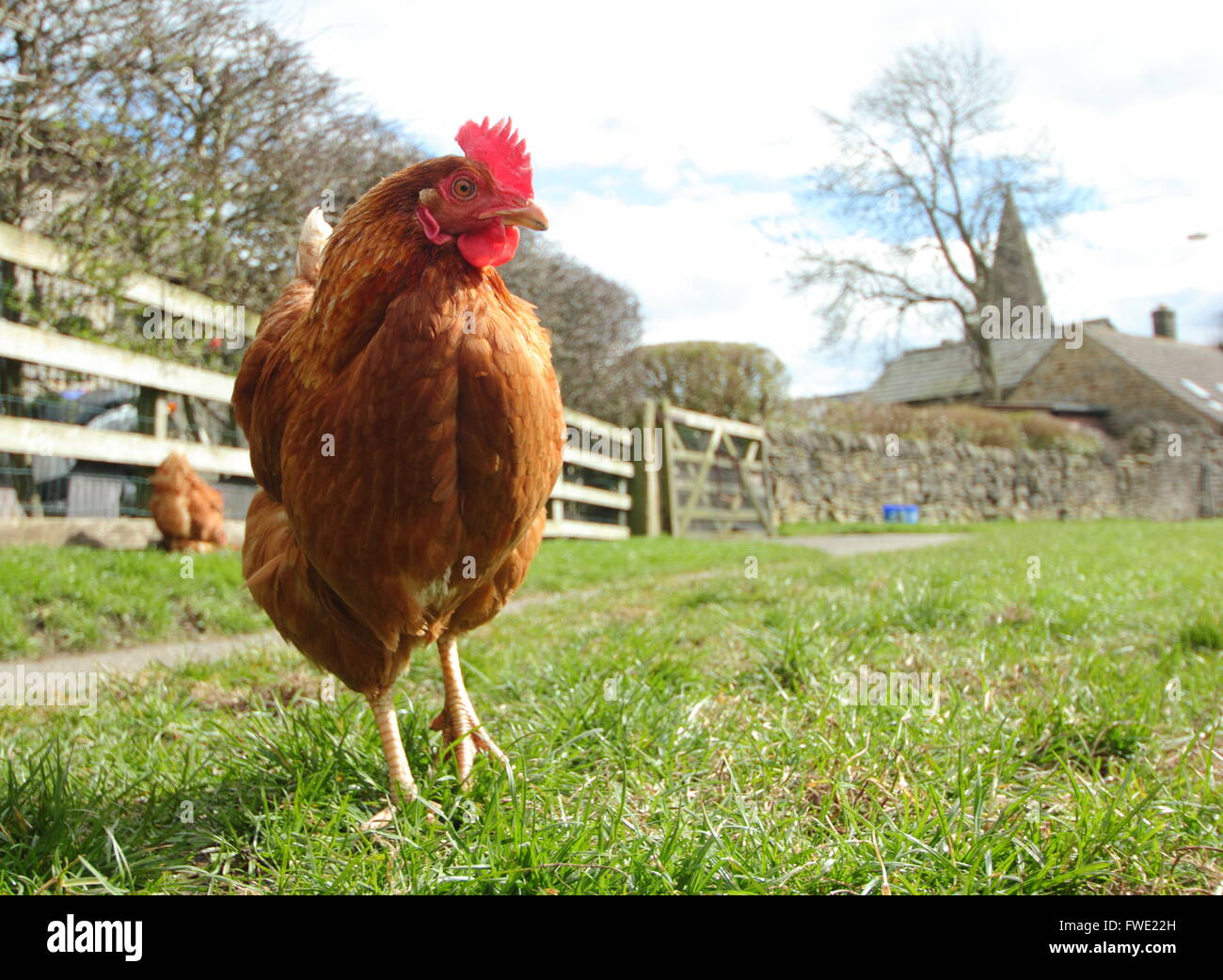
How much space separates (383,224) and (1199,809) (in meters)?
2.18

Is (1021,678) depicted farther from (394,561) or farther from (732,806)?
(394,561)

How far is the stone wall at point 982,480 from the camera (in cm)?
1647

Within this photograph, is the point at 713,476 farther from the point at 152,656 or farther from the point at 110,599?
the point at 152,656

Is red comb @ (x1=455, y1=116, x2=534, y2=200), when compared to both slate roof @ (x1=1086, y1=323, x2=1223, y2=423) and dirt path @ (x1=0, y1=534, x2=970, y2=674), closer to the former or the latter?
dirt path @ (x1=0, y1=534, x2=970, y2=674)

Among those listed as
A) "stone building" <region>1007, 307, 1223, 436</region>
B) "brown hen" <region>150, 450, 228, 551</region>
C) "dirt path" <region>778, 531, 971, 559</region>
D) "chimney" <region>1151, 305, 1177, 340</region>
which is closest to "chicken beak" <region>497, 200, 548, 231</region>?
"brown hen" <region>150, 450, 228, 551</region>

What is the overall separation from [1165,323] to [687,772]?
1761 inches

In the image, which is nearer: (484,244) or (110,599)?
(484,244)

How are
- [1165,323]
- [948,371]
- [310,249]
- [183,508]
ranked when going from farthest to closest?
[1165,323]
[948,371]
[183,508]
[310,249]

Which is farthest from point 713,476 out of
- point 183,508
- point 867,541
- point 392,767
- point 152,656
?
point 392,767

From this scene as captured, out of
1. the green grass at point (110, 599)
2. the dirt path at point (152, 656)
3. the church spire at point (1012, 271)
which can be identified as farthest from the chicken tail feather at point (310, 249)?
the church spire at point (1012, 271)

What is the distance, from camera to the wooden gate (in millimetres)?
12555

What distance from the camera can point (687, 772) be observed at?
80.9 inches

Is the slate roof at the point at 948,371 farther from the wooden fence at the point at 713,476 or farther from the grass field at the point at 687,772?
the grass field at the point at 687,772

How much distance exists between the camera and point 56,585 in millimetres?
4082
